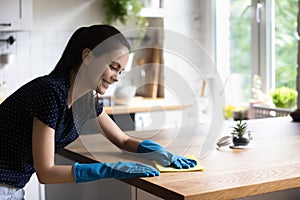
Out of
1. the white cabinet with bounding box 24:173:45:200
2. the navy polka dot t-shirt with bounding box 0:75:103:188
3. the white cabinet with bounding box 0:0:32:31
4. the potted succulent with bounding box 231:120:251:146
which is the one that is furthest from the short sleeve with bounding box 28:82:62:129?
the white cabinet with bounding box 0:0:32:31

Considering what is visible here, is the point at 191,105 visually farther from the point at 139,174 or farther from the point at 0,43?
the point at 139,174

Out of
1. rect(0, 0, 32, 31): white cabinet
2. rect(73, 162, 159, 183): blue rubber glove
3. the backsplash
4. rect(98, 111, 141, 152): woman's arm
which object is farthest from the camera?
the backsplash

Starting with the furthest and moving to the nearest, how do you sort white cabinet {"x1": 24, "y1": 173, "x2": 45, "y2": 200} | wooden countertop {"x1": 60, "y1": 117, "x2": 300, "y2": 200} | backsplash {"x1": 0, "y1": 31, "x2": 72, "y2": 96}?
backsplash {"x1": 0, "y1": 31, "x2": 72, "y2": 96} → white cabinet {"x1": 24, "y1": 173, "x2": 45, "y2": 200} → wooden countertop {"x1": 60, "y1": 117, "x2": 300, "y2": 200}

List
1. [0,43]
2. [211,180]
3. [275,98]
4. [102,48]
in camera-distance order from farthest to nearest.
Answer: [0,43], [275,98], [102,48], [211,180]

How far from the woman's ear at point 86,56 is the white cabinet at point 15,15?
2635mm

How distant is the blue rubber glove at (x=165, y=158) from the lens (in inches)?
77.7

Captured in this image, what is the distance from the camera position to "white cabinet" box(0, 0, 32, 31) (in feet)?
14.4

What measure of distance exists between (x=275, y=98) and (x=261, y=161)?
2317mm

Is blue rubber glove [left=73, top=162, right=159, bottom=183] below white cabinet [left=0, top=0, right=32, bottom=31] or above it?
below

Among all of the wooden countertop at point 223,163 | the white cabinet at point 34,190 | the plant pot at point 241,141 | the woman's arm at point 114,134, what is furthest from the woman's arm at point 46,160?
the white cabinet at point 34,190

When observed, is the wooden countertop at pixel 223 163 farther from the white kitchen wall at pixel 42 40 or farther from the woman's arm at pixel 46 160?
the white kitchen wall at pixel 42 40

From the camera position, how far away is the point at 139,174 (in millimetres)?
1846

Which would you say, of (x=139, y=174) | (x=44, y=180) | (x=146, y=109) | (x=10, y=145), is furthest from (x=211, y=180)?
(x=146, y=109)

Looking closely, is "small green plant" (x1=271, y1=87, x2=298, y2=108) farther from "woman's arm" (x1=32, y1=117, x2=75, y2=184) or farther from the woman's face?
"woman's arm" (x1=32, y1=117, x2=75, y2=184)
